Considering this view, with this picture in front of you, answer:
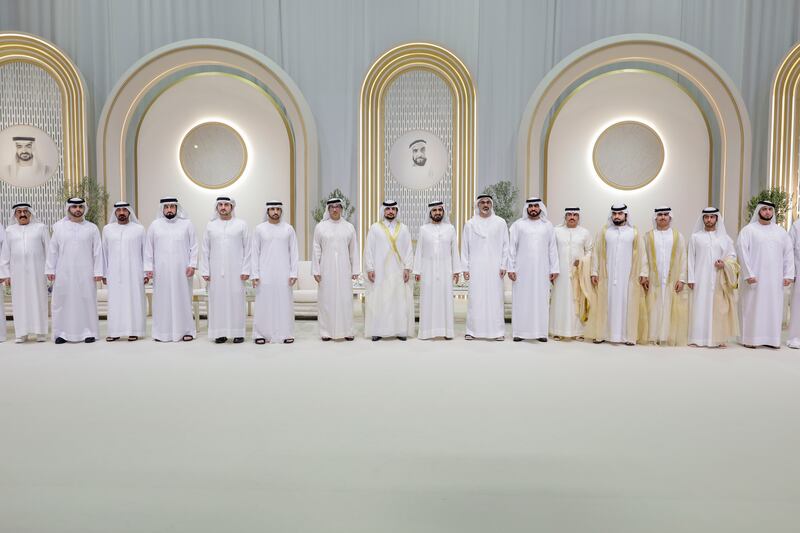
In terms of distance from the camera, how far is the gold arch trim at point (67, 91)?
25.3ft

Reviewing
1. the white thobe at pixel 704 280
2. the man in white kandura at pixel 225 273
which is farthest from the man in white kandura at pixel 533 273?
the man in white kandura at pixel 225 273

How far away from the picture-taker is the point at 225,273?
5.54 meters

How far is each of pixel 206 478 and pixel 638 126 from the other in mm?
7486

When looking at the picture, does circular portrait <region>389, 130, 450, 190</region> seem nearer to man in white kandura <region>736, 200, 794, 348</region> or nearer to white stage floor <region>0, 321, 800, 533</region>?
man in white kandura <region>736, 200, 794, 348</region>

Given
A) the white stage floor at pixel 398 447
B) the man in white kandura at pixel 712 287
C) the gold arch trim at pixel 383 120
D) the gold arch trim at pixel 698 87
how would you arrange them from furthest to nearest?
1. the gold arch trim at pixel 383 120
2. the gold arch trim at pixel 698 87
3. the man in white kandura at pixel 712 287
4. the white stage floor at pixel 398 447

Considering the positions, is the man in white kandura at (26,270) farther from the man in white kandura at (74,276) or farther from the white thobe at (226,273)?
the white thobe at (226,273)

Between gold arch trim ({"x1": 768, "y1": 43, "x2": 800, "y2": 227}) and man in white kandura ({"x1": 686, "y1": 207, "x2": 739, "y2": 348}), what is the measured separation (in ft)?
9.87

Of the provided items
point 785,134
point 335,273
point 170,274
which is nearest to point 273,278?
point 335,273

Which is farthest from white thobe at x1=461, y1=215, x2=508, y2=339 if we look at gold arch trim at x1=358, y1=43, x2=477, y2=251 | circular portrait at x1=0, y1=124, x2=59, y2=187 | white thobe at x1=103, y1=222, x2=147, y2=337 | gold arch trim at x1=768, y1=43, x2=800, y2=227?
circular portrait at x1=0, y1=124, x2=59, y2=187

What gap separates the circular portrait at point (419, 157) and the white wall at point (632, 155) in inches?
60.8

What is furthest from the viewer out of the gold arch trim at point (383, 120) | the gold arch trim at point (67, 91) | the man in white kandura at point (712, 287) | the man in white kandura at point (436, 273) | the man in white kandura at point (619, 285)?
the gold arch trim at point (383, 120)

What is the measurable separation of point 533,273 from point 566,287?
37 cm

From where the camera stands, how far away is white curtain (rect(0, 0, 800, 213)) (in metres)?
7.91

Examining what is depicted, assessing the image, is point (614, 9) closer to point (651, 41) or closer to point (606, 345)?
point (651, 41)
